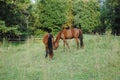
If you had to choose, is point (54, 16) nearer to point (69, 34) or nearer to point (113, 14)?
point (113, 14)

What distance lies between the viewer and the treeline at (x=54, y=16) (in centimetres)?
2926

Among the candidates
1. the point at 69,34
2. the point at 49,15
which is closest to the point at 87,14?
the point at 49,15

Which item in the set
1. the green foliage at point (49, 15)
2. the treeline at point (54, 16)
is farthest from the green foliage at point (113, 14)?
the green foliage at point (49, 15)

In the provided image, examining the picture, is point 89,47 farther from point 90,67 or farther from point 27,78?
point 27,78

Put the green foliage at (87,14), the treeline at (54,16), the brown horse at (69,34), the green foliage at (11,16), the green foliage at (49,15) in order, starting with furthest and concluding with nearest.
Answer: the green foliage at (87,14) < the green foliage at (49,15) < the treeline at (54,16) < the green foliage at (11,16) < the brown horse at (69,34)

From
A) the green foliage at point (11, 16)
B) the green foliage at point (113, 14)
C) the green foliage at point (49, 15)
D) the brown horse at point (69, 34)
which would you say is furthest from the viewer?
the green foliage at point (49, 15)

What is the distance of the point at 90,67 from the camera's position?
11484 mm

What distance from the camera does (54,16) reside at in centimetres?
4906

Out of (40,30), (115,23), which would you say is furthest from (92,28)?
(115,23)

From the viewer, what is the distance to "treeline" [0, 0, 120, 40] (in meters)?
29.3

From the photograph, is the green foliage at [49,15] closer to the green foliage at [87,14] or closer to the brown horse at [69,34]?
the green foliage at [87,14]

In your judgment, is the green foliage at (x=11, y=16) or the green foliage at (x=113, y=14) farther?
the green foliage at (x=113, y=14)

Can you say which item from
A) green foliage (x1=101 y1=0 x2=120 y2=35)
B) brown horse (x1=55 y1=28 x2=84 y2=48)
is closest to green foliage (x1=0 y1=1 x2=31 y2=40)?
brown horse (x1=55 y1=28 x2=84 y2=48)

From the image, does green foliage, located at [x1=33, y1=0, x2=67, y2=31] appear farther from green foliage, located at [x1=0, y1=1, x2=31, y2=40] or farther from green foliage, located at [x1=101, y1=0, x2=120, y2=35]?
green foliage, located at [x1=0, y1=1, x2=31, y2=40]
